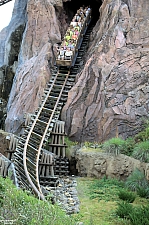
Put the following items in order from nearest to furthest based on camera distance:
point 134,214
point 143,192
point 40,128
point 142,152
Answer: point 134,214 → point 143,192 → point 142,152 → point 40,128

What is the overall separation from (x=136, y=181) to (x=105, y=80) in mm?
5177

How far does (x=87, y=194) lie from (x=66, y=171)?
2.78 m

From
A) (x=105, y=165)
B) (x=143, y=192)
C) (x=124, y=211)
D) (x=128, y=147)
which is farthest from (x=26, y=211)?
(x=128, y=147)

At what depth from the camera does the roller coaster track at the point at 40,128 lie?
8.36 metres

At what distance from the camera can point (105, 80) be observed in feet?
41.4

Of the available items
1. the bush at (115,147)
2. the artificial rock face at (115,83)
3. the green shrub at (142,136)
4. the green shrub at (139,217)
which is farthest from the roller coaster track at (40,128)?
the green shrub at (142,136)

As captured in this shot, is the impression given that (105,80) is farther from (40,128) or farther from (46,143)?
(46,143)

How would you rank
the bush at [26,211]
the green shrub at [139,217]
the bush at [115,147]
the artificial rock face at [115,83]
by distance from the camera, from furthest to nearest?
the artificial rock face at [115,83], the bush at [115,147], the green shrub at [139,217], the bush at [26,211]

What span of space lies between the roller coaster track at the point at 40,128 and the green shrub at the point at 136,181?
2.53 meters

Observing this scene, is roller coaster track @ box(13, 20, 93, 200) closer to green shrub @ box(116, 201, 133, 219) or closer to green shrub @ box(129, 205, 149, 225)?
green shrub @ box(116, 201, 133, 219)

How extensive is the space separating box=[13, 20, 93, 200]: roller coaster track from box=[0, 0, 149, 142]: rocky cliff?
50cm

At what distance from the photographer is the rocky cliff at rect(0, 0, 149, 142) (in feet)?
38.9

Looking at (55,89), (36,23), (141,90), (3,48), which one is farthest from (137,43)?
(3,48)

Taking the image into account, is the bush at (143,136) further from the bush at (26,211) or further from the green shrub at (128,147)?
the bush at (26,211)
